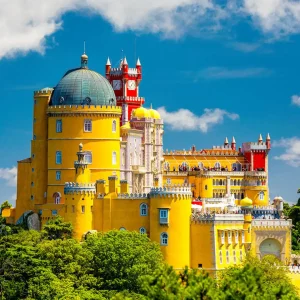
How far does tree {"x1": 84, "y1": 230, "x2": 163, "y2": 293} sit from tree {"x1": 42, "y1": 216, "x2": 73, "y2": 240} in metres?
4.25

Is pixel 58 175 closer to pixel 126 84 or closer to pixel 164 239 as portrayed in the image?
pixel 164 239

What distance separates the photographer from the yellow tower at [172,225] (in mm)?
120494

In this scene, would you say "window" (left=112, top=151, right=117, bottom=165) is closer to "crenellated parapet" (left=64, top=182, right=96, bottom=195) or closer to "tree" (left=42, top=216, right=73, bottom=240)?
"crenellated parapet" (left=64, top=182, right=96, bottom=195)

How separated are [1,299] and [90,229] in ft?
52.2

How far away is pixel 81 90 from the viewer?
132625mm

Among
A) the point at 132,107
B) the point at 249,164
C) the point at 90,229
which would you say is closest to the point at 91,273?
the point at 90,229

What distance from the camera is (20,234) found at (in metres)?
124

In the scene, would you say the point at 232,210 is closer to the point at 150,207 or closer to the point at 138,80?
the point at 150,207

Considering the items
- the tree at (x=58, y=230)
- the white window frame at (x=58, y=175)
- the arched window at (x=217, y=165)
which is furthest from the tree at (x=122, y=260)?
the arched window at (x=217, y=165)

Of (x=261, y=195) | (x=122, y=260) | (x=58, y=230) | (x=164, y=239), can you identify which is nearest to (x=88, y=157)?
(x=58, y=230)

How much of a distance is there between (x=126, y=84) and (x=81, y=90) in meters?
29.7

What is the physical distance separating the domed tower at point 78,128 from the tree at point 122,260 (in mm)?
15475

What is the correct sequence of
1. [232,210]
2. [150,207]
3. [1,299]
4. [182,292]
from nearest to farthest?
[182,292] < [1,299] < [150,207] < [232,210]

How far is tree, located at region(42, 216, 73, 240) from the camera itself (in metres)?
122
